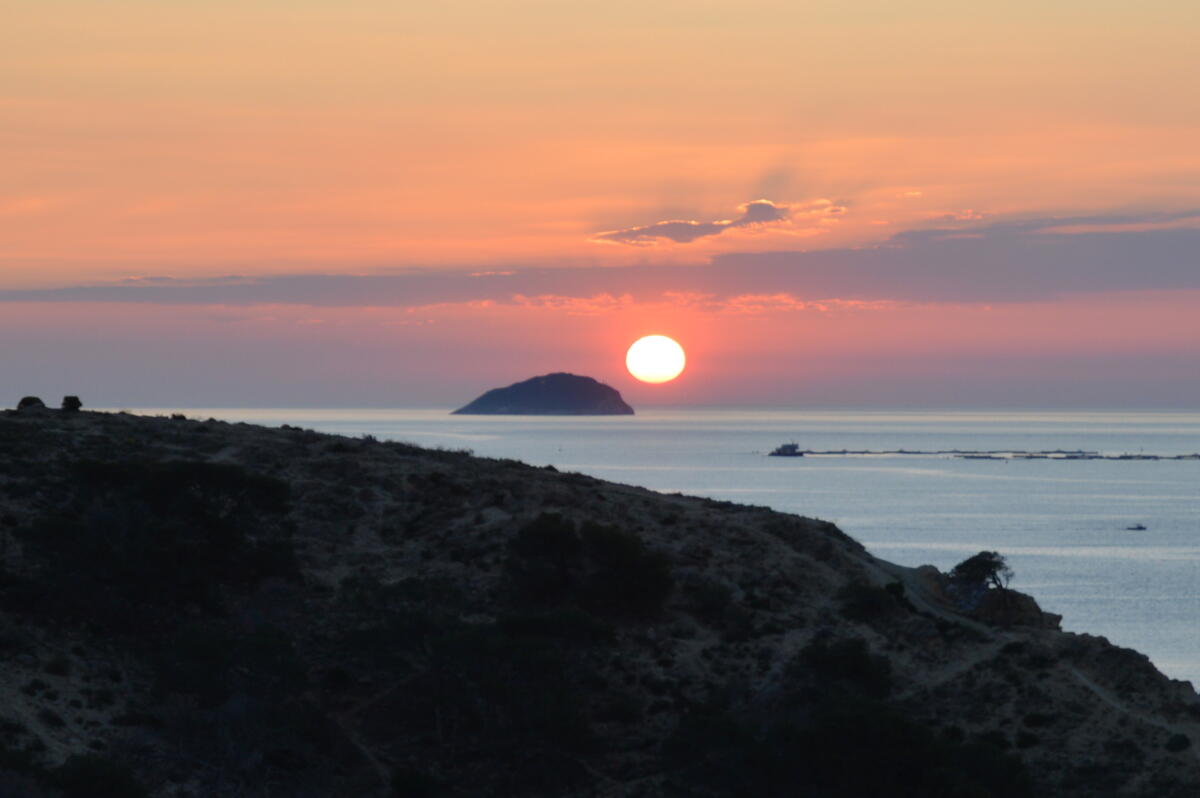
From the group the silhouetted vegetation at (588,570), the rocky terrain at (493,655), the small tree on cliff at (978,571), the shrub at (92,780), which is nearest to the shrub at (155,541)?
the rocky terrain at (493,655)

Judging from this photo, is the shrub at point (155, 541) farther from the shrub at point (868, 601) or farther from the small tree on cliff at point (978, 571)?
the small tree on cliff at point (978, 571)

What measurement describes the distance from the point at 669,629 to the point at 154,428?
35.0 metres

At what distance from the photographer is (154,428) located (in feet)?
247

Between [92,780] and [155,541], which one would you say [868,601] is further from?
[92,780]

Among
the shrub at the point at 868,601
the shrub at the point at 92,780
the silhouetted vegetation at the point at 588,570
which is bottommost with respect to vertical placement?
the shrub at the point at 92,780

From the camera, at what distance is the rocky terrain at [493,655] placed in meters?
41.2

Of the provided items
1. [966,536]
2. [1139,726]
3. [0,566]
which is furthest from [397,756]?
→ [966,536]

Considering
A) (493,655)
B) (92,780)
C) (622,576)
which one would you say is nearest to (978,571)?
(622,576)

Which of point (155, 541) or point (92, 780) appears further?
point (155, 541)

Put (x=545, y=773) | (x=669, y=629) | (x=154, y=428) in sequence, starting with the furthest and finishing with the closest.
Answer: (x=154, y=428), (x=669, y=629), (x=545, y=773)

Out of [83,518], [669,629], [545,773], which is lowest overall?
[545,773]

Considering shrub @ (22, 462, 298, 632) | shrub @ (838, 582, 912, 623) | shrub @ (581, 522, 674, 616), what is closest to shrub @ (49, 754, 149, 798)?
shrub @ (22, 462, 298, 632)

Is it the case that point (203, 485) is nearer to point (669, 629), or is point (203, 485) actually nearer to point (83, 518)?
point (83, 518)

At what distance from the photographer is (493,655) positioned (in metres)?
46.3
